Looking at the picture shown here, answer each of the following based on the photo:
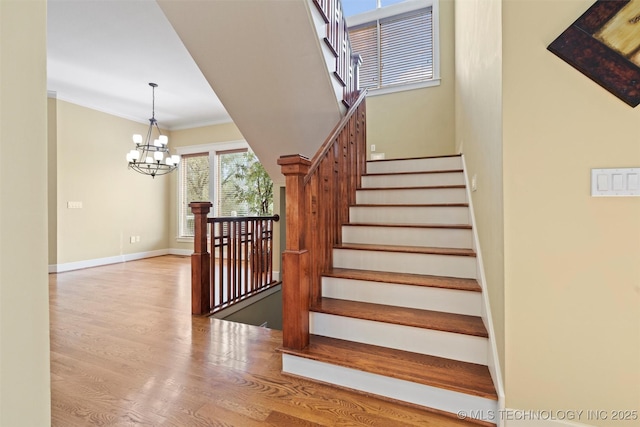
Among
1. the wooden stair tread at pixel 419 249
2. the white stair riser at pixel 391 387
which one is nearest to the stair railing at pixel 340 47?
the wooden stair tread at pixel 419 249

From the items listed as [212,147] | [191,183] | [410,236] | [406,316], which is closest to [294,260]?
[406,316]

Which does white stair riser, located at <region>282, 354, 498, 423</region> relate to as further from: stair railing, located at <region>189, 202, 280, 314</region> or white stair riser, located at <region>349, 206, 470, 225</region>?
white stair riser, located at <region>349, 206, 470, 225</region>

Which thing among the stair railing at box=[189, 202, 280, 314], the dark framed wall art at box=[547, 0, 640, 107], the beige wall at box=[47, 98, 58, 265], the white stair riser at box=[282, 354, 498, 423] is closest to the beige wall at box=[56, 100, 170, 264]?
the beige wall at box=[47, 98, 58, 265]

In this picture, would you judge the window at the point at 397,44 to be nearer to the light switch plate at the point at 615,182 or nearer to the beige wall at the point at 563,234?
the beige wall at the point at 563,234

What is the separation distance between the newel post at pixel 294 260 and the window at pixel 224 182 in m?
3.87

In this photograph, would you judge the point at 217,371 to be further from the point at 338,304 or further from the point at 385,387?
the point at 385,387

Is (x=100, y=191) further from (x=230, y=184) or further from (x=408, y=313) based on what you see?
(x=408, y=313)

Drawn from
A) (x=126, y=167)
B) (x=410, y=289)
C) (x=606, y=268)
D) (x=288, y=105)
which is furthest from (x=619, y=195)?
(x=126, y=167)

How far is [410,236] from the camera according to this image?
250 centimetres

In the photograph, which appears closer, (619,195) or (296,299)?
(619,195)

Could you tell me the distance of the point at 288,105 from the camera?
2918mm

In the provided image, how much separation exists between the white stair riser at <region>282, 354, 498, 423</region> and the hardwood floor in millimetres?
45

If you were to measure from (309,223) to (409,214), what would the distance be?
121 centimetres

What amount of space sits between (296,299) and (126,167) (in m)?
5.72
